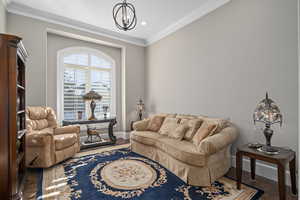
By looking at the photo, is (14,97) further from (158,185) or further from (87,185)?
(158,185)

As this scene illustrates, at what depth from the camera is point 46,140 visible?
2.67 metres

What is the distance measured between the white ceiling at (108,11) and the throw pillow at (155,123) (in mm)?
2405

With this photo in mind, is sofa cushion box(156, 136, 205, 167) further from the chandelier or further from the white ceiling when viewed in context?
the white ceiling

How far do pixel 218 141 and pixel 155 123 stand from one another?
168cm

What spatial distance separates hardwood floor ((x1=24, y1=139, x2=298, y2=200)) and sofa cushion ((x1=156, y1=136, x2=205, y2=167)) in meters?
0.80

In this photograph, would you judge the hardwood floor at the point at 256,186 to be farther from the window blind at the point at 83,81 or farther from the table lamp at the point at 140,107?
the table lamp at the point at 140,107

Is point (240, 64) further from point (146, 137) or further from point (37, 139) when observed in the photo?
point (37, 139)

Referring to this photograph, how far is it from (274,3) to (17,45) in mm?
3505

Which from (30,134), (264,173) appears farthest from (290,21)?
(30,134)

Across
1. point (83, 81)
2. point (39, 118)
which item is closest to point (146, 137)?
point (39, 118)

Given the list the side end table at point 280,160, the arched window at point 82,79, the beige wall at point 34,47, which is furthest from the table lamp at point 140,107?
Answer: the side end table at point 280,160

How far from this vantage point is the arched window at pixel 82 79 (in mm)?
4223

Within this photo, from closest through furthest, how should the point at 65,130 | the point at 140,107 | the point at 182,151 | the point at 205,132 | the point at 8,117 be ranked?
1. the point at 8,117
2. the point at 182,151
3. the point at 205,132
4. the point at 65,130
5. the point at 140,107

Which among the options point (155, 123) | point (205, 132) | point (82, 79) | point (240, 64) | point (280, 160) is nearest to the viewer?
point (280, 160)
